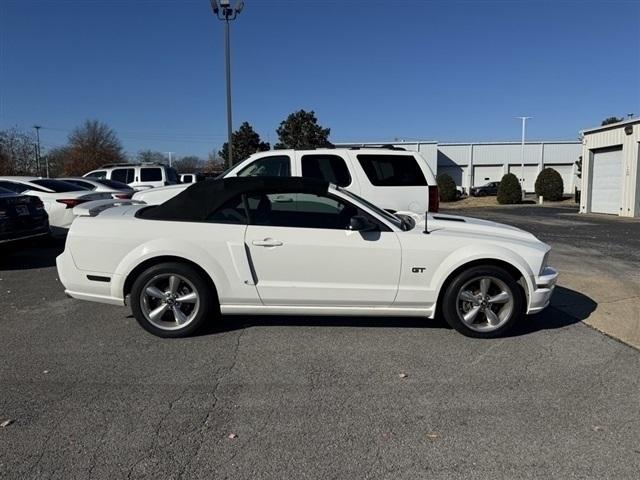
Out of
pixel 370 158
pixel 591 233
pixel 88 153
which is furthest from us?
pixel 88 153

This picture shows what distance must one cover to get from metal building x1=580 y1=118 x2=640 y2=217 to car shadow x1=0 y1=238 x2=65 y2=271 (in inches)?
833

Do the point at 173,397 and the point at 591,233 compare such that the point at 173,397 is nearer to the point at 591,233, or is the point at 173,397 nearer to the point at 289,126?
the point at 591,233

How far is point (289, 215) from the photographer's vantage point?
5.13 meters

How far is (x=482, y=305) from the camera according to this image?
5.00 m

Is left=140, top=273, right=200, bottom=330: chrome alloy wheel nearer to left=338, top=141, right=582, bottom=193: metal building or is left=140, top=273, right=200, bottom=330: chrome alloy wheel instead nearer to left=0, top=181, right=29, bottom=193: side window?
left=0, top=181, right=29, bottom=193: side window

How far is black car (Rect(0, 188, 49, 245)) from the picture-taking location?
8.64m

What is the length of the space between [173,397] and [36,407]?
0.90 metres

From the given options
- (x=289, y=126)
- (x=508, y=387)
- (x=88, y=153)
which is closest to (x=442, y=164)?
(x=289, y=126)

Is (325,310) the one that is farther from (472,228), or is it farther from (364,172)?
(364,172)

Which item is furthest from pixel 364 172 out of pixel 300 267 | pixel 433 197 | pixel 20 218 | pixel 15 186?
pixel 15 186

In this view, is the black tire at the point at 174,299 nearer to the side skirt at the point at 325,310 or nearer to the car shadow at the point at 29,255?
the side skirt at the point at 325,310

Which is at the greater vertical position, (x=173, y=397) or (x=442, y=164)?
(x=442, y=164)

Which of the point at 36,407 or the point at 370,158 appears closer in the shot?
the point at 36,407

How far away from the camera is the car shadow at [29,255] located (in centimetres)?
904
